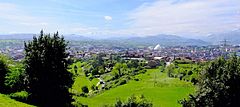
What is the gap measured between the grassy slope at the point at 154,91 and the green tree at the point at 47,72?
45381mm

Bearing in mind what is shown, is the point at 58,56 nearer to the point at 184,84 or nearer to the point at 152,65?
the point at 184,84

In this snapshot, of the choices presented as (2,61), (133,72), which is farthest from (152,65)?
(2,61)

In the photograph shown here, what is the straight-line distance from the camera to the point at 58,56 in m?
40.1

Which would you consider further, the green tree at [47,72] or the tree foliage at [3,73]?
the tree foliage at [3,73]

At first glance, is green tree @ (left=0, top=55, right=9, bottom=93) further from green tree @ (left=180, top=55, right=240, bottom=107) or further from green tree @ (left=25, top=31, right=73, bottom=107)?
green tree @ (left=180, top=55, right=240, bottom=107)

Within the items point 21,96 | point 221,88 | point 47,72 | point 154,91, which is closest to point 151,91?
point 154,91

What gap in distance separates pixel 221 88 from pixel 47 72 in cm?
2006

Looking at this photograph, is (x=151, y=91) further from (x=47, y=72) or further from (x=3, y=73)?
(x=47, y=72)

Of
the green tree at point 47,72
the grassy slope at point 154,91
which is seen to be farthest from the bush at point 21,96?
the grassy slope at point 154,91

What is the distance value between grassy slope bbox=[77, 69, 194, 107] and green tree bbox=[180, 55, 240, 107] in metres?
43.1

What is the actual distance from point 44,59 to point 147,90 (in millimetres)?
80063

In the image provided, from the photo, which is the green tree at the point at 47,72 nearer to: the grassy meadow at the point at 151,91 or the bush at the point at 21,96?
the bush at the point at 21,96

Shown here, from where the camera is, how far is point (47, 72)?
39.0 m

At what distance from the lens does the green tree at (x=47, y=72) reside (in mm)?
38625
